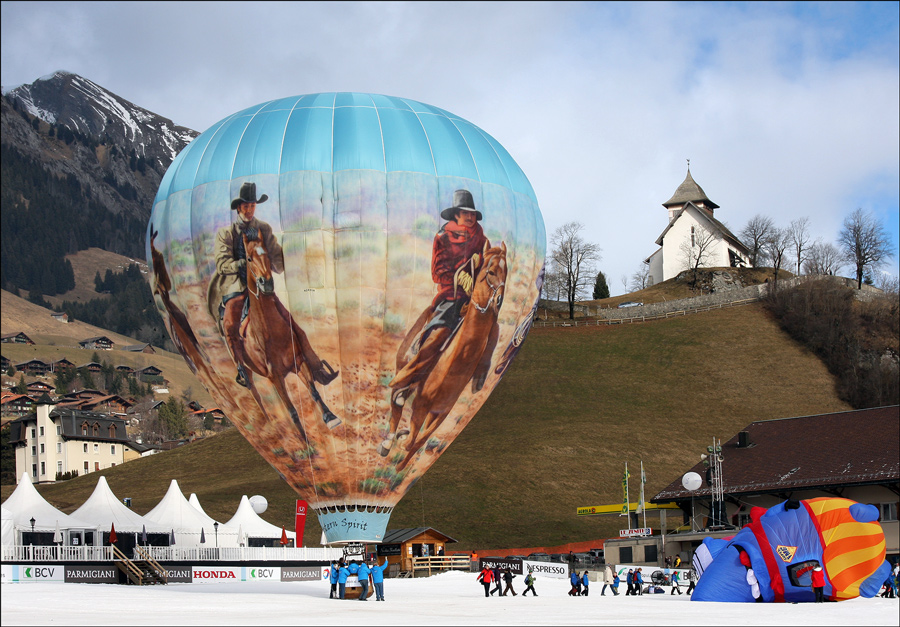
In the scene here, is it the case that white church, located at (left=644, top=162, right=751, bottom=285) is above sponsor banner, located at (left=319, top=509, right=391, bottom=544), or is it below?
above

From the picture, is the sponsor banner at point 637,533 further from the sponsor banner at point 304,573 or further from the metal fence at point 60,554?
the metal fence at point 60,554

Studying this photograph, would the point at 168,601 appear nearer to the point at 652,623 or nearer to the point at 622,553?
the point at 652,623

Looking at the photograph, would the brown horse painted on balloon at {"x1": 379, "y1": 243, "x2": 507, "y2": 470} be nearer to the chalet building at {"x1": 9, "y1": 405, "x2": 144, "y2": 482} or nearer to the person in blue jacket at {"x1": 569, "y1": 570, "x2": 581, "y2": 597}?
the person in blue jacket at {"x1": 569, "y1": 570, "x2": 581, "y2": 597}

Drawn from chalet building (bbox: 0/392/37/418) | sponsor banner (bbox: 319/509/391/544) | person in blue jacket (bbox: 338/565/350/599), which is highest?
chalet building (bbox: 0/392/37/418)

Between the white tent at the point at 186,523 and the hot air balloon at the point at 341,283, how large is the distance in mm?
18643

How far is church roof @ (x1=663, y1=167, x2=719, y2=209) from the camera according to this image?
150m

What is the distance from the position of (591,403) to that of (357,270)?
58.5m

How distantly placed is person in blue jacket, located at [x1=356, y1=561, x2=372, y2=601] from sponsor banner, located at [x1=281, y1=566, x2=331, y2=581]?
12.3 m

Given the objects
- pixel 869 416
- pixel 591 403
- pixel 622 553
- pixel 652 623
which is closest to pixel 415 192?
pixel 652 623

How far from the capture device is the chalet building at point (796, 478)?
44.7 metres

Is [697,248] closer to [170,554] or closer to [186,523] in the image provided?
[186,523]

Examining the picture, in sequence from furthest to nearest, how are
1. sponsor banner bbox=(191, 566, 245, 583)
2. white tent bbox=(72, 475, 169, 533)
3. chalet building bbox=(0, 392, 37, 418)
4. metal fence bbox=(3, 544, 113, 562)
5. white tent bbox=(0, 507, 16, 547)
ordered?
chalet building bbox=(0, 392, 37, 418)
white tent bbox=(72, 475, 169, 533)
white tent bbox=(0, 507, 16, 547)
metal fence bbox=(3, 544, 113, 562)
sponsor banner bbox=(191, 566, 245, 583)

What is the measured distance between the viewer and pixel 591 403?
84.8 meters

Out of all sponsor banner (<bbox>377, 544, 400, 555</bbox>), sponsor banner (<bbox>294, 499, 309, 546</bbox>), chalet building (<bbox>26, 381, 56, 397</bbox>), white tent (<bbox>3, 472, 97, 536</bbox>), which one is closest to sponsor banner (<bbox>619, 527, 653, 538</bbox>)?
sponsor banner (<bbox>377, 544, 400, 555</bbox>)
